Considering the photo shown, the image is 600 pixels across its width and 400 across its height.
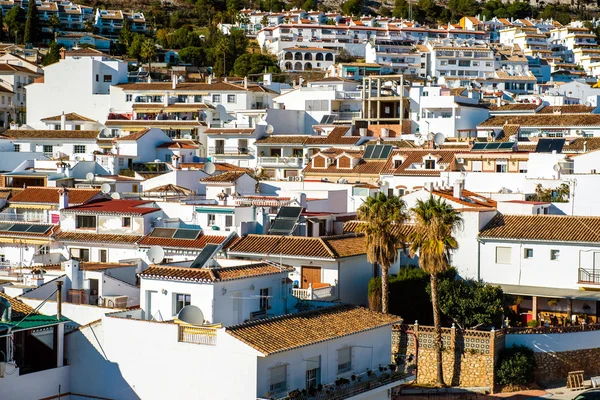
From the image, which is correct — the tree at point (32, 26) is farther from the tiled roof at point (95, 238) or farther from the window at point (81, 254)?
the window at point (81, 254)

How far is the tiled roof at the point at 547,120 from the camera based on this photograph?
240 ft

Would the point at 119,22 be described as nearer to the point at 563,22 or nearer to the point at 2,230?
the point at 563,22

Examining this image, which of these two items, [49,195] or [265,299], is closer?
[265,299]

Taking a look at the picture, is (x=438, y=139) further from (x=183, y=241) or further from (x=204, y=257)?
(x=204, y=257)

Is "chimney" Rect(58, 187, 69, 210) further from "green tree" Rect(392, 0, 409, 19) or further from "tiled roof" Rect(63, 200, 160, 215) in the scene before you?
"green tree" Rect(392, 0, 409, 19)

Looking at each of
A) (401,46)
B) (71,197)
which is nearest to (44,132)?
(71,197)

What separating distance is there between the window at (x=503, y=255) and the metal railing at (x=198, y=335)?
61.4 feet

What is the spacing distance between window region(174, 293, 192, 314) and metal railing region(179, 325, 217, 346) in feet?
6.99

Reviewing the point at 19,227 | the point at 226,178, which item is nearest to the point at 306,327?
the point at 19,227

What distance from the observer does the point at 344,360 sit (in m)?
29.5

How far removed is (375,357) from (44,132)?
173 feet

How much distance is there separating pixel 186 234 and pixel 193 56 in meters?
83.7

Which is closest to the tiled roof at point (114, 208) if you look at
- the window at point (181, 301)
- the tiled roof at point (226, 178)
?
the tiled roof at point (226, 178)

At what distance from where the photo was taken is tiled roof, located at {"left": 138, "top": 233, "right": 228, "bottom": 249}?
41.2m
